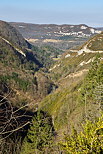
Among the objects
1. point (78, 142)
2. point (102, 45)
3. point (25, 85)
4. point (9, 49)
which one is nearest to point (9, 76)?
point (25, 85)

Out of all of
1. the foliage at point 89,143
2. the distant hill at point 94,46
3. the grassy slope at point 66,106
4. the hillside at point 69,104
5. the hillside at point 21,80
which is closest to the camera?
the foliage at point 89,143

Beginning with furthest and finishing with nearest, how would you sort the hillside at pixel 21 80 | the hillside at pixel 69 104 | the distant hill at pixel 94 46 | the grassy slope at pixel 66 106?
the distant hill at pixel 94 46
the hillside at pixel 21 80
the grassy slope at pixel 66 106
the hillside at pixel 69 104

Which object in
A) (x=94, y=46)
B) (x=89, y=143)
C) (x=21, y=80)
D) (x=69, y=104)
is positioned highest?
(x=94, y=46)

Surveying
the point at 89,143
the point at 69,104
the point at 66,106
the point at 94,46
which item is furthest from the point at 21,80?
the point at 89,143

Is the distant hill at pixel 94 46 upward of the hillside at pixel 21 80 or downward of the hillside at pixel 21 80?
upward

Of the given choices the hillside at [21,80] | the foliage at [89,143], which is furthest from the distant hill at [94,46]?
the foliage at [89,143]

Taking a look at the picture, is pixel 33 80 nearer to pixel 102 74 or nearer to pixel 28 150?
pixel 102 74

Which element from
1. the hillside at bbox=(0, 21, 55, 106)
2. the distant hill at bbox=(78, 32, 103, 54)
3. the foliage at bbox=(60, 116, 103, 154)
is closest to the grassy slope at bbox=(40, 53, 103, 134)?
the foliage at bbox=(60, 116, 103, 154)

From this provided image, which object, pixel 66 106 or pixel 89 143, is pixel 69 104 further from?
pixel 89 143

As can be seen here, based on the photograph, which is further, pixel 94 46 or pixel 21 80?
pixel 94 46

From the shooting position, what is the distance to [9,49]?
139500 millimetres

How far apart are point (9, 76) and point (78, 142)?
9898 centimetres

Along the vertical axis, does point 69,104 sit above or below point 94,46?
below

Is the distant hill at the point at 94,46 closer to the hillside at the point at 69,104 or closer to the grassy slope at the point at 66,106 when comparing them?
the hillside at the point at 69,104
